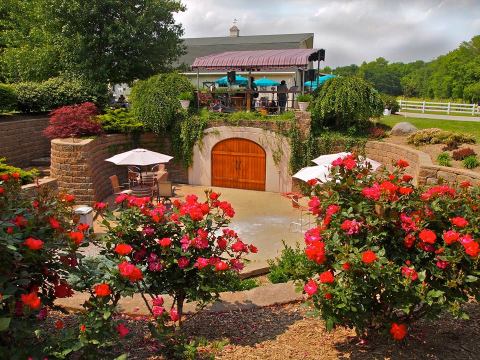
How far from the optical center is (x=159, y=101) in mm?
18281

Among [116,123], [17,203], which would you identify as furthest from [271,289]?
[116,123]

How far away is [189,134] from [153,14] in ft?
29.0

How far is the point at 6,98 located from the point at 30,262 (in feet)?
50.1

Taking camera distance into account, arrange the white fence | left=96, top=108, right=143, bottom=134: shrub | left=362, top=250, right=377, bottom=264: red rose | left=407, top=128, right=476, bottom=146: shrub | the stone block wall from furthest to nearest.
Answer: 1. the white fence
2. left=96, top=108, right=143, bottom=134: shrub
3. the stone block wall
4. left=407, top=128, right=476, bottom=146: shrub
5. left=362, top=250, right=377, bottom=264: red rose

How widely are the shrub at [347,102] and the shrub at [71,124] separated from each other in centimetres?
910

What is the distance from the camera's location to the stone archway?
1783 centimetres

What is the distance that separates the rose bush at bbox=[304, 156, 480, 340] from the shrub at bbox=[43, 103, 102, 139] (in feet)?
42.9

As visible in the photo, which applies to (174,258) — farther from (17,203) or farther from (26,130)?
(26,130)

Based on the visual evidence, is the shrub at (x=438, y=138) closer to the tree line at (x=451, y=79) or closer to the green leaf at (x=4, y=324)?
the tree line at (x=451, y=79)

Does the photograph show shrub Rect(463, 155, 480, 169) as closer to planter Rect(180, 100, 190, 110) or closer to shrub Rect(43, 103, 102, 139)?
planter Rect(180, 100, 190, 110)

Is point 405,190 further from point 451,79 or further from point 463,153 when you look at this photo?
point 451,79

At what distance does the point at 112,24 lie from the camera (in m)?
21.8

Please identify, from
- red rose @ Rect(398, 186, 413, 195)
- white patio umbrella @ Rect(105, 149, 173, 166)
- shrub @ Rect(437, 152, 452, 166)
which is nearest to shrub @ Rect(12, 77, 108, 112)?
white patio umbrella @ Rect(105, 149, 173, 166)

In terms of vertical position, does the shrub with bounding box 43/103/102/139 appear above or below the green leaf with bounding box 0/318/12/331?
above
